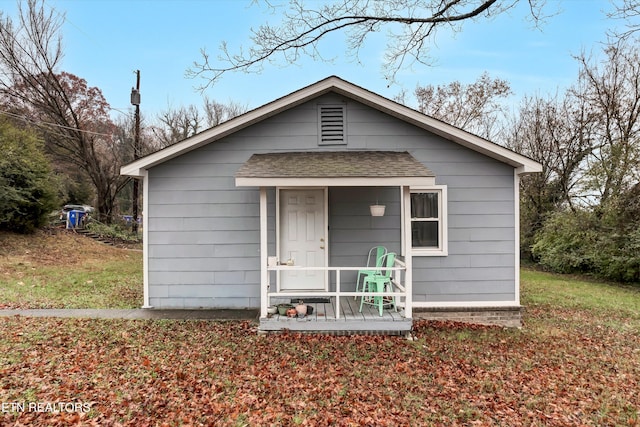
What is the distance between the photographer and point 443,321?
5988 millimetres

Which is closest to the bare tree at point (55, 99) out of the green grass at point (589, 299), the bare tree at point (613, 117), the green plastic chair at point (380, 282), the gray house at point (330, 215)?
the gray house at point (330, 215)

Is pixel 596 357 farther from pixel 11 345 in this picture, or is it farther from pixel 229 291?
pixel 11 345

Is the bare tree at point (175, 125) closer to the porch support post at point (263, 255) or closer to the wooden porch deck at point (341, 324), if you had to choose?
the porch support post at point (263, 255)

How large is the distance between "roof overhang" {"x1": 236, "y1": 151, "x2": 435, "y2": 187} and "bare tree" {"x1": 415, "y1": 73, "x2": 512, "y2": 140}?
614 inches

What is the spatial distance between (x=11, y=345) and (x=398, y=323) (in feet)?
17.3

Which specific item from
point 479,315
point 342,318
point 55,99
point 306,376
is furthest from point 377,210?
point 55,99

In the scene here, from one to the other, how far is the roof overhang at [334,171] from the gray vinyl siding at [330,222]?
0.52 metres

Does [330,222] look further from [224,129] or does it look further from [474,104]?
[474,104]

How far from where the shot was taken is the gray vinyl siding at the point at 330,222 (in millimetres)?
6047

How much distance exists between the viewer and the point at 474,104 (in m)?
19.8

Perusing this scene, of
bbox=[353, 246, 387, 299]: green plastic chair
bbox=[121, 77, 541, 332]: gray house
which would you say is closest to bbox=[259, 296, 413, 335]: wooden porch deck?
bbox=[121, 77, 541, 332]: gray house

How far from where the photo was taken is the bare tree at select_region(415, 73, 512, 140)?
763 inches

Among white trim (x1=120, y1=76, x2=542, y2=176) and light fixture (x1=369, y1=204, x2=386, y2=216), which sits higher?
white trim (x1=120, y1=76, x2=542, y2=176)

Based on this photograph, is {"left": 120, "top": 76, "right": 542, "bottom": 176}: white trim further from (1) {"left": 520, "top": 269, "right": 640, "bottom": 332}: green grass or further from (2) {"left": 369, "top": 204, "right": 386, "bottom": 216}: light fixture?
(1) {"left": 520, "top": 269, "right": 640, "bottom": 332}: green grass
